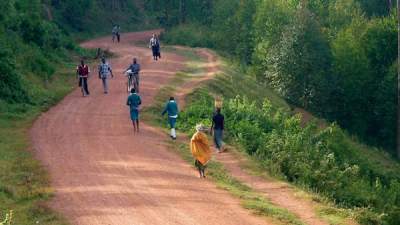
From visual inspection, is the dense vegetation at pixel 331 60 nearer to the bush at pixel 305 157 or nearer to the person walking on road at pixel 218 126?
the bush at pixel 305 157

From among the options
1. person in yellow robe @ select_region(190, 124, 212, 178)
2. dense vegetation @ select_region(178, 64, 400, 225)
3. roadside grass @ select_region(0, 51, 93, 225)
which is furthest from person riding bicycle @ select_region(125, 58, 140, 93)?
person in yellow robe @ select_region(190, 124, 212, 178)

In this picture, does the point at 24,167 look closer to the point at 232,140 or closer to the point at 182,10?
the point at 232,140

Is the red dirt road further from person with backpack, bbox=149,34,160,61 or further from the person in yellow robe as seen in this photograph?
person with backpack, bbox=149,34,160,61

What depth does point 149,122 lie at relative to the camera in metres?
22.8

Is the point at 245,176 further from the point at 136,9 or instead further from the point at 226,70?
the point at 136,9

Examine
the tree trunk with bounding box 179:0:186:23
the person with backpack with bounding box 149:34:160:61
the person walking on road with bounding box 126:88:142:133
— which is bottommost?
the person walking on road with bounding box 126:88:142:133

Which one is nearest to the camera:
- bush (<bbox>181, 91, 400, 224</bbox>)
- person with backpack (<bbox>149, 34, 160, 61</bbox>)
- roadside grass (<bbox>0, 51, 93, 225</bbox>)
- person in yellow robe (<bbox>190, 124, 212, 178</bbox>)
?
roadside grass (<bbox>0, 51, 93, 225</bbox>)

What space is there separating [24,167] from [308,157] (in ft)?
28.4

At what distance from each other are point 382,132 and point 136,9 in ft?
129

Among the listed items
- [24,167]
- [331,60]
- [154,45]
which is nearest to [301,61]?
[331,60]

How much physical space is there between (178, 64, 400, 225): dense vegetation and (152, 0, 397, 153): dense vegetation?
13042 millimetres

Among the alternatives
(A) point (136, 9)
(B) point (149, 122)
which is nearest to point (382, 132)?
(B) point (149, 122)

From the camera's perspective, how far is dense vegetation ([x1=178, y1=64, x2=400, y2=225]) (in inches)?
699

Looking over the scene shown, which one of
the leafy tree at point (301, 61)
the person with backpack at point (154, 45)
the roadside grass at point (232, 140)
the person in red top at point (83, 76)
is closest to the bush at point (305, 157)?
the roadside grass at point (232, 140)
